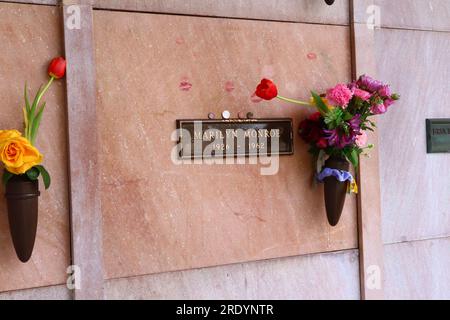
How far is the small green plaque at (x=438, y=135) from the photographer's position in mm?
2668

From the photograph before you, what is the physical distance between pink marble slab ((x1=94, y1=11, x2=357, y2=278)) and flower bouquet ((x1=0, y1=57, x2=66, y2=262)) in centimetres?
30

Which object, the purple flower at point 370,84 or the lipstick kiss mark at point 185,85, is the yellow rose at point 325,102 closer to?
the purple flower at point 370,84

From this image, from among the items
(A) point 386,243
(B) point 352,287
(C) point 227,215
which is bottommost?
(B) point 352,287

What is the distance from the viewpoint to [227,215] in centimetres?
226

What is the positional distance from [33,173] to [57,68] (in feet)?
1.39

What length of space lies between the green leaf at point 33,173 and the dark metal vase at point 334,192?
124cm

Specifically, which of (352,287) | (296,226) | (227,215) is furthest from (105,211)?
(352,287)

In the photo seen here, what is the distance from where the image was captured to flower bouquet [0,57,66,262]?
1.75 m

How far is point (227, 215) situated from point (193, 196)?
0.18m

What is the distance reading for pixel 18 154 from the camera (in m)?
1.74

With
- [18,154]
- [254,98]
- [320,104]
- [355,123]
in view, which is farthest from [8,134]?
[355,123]

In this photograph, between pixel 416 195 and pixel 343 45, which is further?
pixel 416 195

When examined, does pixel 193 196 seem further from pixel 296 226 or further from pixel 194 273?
pixel 296 226

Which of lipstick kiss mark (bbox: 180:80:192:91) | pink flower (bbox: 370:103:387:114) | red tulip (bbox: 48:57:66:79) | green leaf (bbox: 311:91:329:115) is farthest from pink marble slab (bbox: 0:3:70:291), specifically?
pink flower (bbox: 370:103:387:114)
